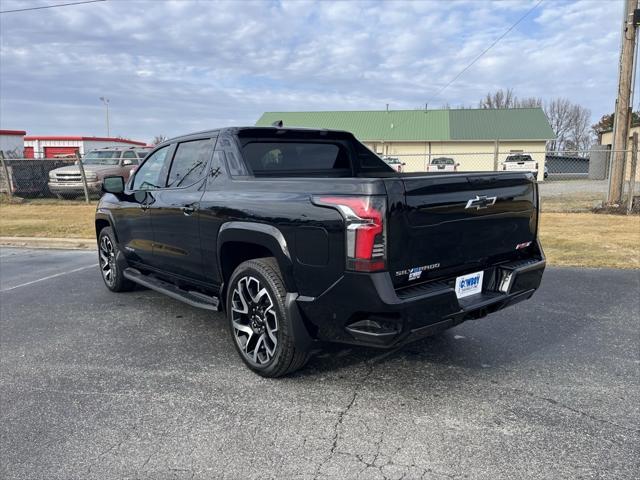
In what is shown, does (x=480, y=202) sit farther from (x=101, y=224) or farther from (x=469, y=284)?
(x=101, y=224)

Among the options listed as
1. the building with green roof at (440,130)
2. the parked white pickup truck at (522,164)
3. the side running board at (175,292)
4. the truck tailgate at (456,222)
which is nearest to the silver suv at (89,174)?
the side running board at (175,292)

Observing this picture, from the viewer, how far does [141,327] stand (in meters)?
5.01

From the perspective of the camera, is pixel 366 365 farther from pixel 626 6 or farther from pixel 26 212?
pixel 26 212

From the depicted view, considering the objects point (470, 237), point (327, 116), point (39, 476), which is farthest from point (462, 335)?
point (327, 116)

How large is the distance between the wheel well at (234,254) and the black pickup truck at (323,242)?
0.01 meters

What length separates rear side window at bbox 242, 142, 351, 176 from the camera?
173 inches

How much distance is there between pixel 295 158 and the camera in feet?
15.4

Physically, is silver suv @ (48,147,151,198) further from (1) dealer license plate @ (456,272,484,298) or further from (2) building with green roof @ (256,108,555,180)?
(2) building with green roof @ (256,108,555,180)

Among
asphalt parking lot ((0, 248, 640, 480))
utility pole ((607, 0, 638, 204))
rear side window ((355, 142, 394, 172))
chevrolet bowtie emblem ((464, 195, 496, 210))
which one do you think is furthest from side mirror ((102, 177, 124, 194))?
utility pole ((607, 0, 638, 204))

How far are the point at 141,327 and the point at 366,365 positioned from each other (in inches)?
91.8

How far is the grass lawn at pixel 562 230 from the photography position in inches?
311

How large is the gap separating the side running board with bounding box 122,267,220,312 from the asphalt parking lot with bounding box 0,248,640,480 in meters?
0.39

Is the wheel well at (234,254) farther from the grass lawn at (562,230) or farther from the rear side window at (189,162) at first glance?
the grass lawn at (562,230)

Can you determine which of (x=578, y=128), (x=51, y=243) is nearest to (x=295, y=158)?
(x=51, y=243)
